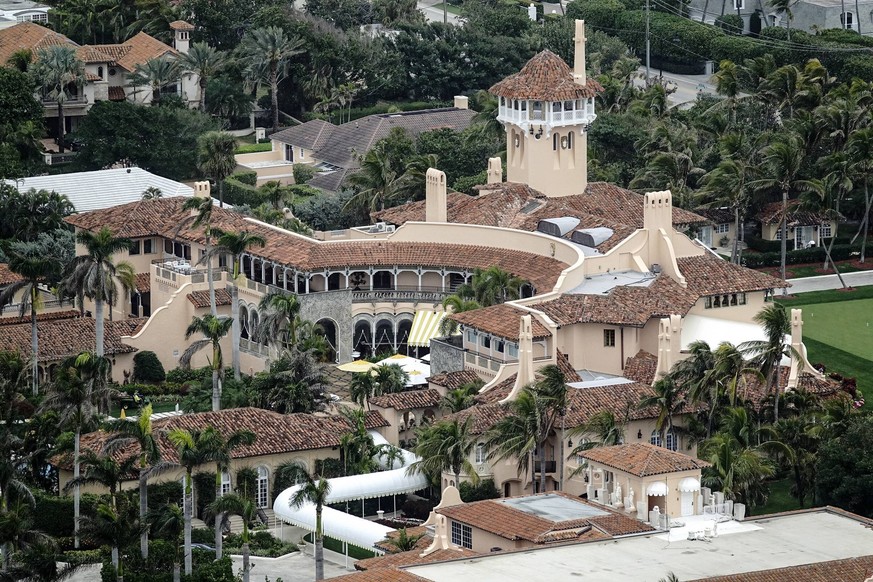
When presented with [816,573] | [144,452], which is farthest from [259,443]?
[816,573]

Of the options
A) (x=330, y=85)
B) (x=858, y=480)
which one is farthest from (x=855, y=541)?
(x=330, y=85)

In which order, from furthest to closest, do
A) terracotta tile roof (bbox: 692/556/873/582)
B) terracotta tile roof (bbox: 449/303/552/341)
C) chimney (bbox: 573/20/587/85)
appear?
chimney (bbox: 573/20/587/85) → terracotta tile roof (bbox: 449/303/552/341) → terracotta tile roof (bbox: 692/556/873/582)

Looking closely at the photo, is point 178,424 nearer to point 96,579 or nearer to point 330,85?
point 96,579

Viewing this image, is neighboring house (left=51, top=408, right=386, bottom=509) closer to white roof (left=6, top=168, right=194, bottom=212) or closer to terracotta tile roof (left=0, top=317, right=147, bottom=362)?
terracotta tile roof (left=0, top=317, right=147, bottom=362)

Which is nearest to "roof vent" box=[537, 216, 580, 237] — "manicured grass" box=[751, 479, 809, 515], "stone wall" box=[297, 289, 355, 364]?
"stone wall" box=[297, 289, 355, 364]

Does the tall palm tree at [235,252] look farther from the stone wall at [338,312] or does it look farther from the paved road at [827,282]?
the paved road at [827,282]

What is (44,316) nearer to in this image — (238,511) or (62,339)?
(62,339)

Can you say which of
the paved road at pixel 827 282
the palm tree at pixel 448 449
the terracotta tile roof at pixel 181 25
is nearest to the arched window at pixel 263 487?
the palm tree at pixel 448 449
